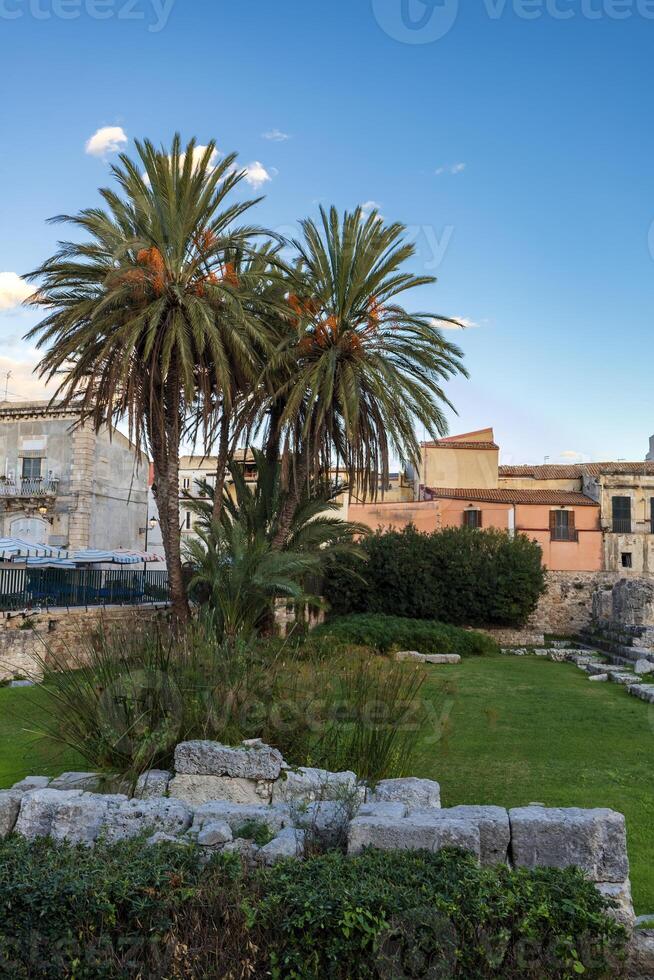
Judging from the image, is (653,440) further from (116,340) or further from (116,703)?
(116,703)

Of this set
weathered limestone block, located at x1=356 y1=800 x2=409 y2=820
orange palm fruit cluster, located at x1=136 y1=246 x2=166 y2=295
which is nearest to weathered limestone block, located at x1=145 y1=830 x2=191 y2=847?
weathered limestone block, located at x1=356 y1=800 x2=409 y2=820

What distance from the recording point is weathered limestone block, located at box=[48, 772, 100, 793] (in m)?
6.13

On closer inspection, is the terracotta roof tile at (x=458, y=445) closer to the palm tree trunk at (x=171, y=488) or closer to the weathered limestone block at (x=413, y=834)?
the palm tree trunk at (x=171, y=488)

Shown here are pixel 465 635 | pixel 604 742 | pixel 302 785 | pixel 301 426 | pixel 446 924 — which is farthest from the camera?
pixel 465 635

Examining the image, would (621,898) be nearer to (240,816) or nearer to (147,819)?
(240,816)

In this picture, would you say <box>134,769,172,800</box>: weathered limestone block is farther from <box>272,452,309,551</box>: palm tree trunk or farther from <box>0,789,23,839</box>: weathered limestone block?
<box>272,452,309,551</box>: palm tree trunk

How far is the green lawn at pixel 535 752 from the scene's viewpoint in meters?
6.93

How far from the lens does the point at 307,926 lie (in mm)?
3848

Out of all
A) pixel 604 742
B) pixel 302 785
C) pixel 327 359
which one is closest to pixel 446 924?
pixel 302 785

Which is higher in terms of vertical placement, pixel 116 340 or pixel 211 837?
pixel 116 340

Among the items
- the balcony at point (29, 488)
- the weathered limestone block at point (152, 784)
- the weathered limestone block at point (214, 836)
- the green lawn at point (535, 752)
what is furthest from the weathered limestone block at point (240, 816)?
the balcony at point (29, 488)

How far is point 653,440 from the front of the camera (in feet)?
179

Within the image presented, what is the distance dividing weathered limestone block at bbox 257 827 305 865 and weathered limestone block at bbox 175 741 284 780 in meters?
1.24

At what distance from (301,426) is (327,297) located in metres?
2.96
